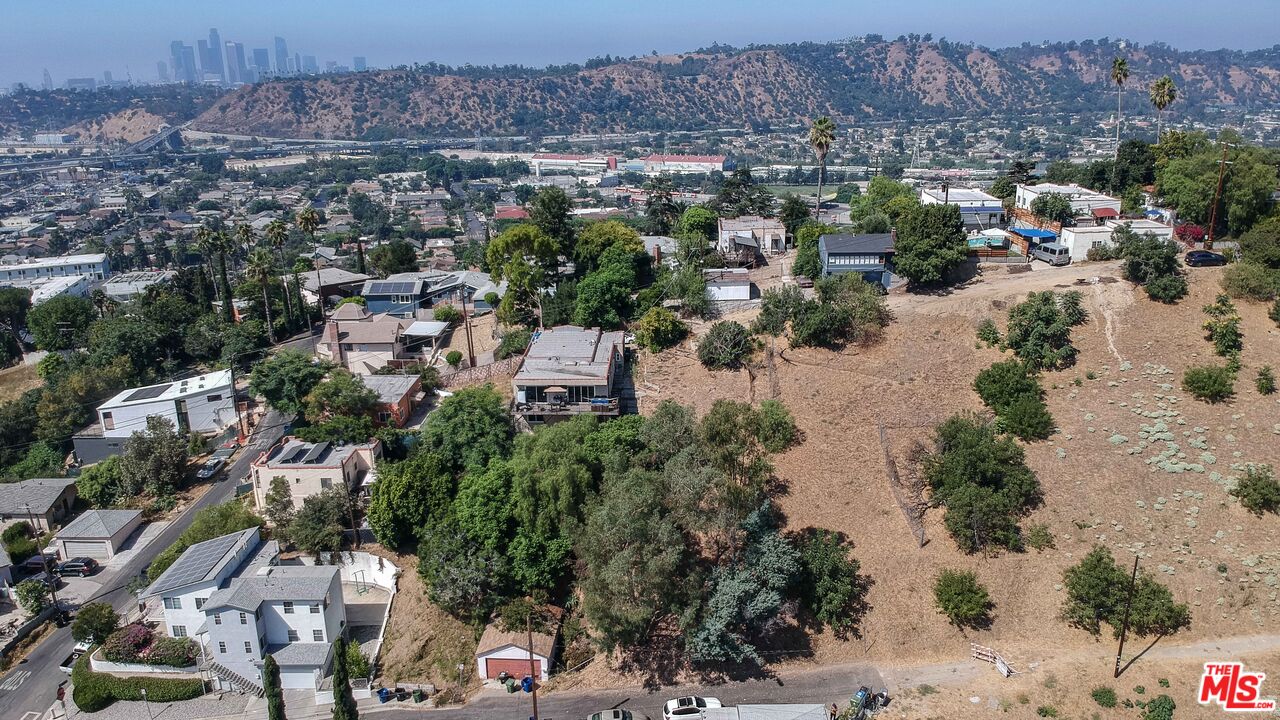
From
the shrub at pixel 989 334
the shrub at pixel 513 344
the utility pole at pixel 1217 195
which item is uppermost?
the utility pole at pixel 1217 195

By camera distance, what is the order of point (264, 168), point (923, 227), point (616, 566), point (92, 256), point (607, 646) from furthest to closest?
point (264, 168), point (92, 256), point (923, 227), point (607, 646), point (616, 566)

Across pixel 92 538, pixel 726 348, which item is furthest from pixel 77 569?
pixel 726 348

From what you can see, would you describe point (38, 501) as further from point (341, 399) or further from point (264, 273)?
point (264, 273)

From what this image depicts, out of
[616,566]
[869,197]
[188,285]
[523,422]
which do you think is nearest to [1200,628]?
[616,566]

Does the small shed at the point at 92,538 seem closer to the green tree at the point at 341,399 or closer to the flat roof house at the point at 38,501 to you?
the flat roof house at the point at 38,501

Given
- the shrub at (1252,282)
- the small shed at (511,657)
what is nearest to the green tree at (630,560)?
the small shed at (511,657)

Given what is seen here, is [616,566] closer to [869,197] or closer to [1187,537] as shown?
[1187,537]

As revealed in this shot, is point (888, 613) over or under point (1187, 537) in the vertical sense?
under
